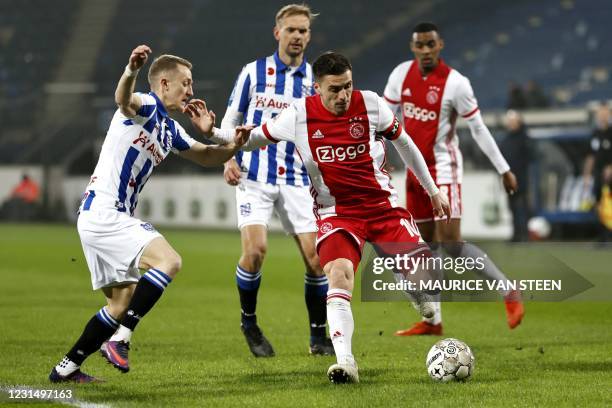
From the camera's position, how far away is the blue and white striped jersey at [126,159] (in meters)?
5.73

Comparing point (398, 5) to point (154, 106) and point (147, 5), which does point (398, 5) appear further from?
point (154, 106)

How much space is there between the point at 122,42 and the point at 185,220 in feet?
30.9

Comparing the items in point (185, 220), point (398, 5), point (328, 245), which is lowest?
point (185, 220)

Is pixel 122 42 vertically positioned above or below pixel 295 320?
above

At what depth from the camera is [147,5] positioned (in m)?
33.8

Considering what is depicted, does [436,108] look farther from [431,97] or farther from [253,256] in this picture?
[253,256]

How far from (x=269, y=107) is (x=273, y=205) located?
2.17 ft

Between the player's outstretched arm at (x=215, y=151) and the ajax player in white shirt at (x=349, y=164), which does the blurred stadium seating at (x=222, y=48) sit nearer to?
the player's outstretched arm at (x=215, y=151)

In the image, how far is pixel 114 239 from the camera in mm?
5602

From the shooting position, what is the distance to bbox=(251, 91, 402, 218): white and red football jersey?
6125 mm

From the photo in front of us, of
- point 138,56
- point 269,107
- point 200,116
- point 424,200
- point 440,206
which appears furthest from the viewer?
point 424,200

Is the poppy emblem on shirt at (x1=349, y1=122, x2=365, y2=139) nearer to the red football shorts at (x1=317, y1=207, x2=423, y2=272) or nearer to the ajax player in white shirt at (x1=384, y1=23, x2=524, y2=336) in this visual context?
the red football shorts at (x1=317, y1=207, x2=423, y2=272)

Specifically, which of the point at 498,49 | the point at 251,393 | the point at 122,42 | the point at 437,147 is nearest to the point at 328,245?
the point at 251,393

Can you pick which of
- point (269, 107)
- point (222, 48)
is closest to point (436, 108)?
point (269, 107)
